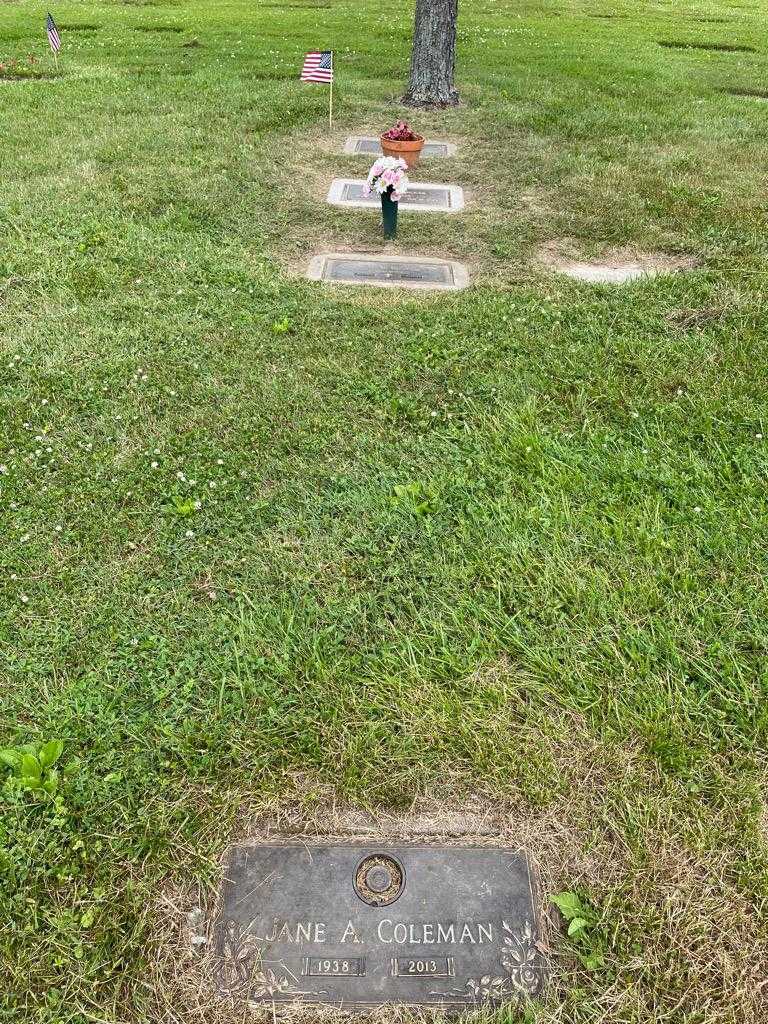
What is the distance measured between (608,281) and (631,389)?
69.3 inches

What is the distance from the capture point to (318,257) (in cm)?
637

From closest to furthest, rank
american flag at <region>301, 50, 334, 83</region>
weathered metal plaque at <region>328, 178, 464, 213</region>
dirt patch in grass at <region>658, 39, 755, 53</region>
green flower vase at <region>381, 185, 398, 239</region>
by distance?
A: green flower vase at <region>381, 185, 398, 239</region>, weathered metal plaque at <region>328, 178, 464, 213</region>, american flag at <region>301, 50, 334, 83</region>, dirt patch in grass at <region>658, 39, 755, 53</region>

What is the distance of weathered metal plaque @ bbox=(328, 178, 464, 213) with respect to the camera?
24.2 feet

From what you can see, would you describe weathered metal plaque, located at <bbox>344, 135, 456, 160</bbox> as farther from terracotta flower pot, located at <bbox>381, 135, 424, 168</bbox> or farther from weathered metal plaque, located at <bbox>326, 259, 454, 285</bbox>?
weathered metal plaque, located at <bbox>326, 259, 454, 285</bbox>

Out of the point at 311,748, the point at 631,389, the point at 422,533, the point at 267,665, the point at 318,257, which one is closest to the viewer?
the point at 311,748

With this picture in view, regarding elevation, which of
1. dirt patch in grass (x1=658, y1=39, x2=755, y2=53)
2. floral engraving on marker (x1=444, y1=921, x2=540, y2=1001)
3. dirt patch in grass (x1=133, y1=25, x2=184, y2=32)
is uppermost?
dirt patch in grass (x1=133, y1=25, x2=184, y2=32)

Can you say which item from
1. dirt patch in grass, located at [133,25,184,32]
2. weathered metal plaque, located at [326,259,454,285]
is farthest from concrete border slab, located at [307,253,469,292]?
dirt patch in grass, located at [133,25,184,32]

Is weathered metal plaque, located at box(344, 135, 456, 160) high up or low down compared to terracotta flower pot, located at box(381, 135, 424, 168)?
down

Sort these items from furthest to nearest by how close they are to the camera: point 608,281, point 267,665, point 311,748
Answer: point 608,281
point 267,665
point 311,748

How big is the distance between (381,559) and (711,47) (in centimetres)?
1777

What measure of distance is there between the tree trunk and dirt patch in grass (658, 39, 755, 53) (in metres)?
8.15

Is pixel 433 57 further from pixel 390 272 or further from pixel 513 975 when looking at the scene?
pixel 513 975

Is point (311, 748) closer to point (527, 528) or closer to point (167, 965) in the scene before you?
point (167, 965)

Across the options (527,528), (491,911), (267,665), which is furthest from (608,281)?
(491,911)
